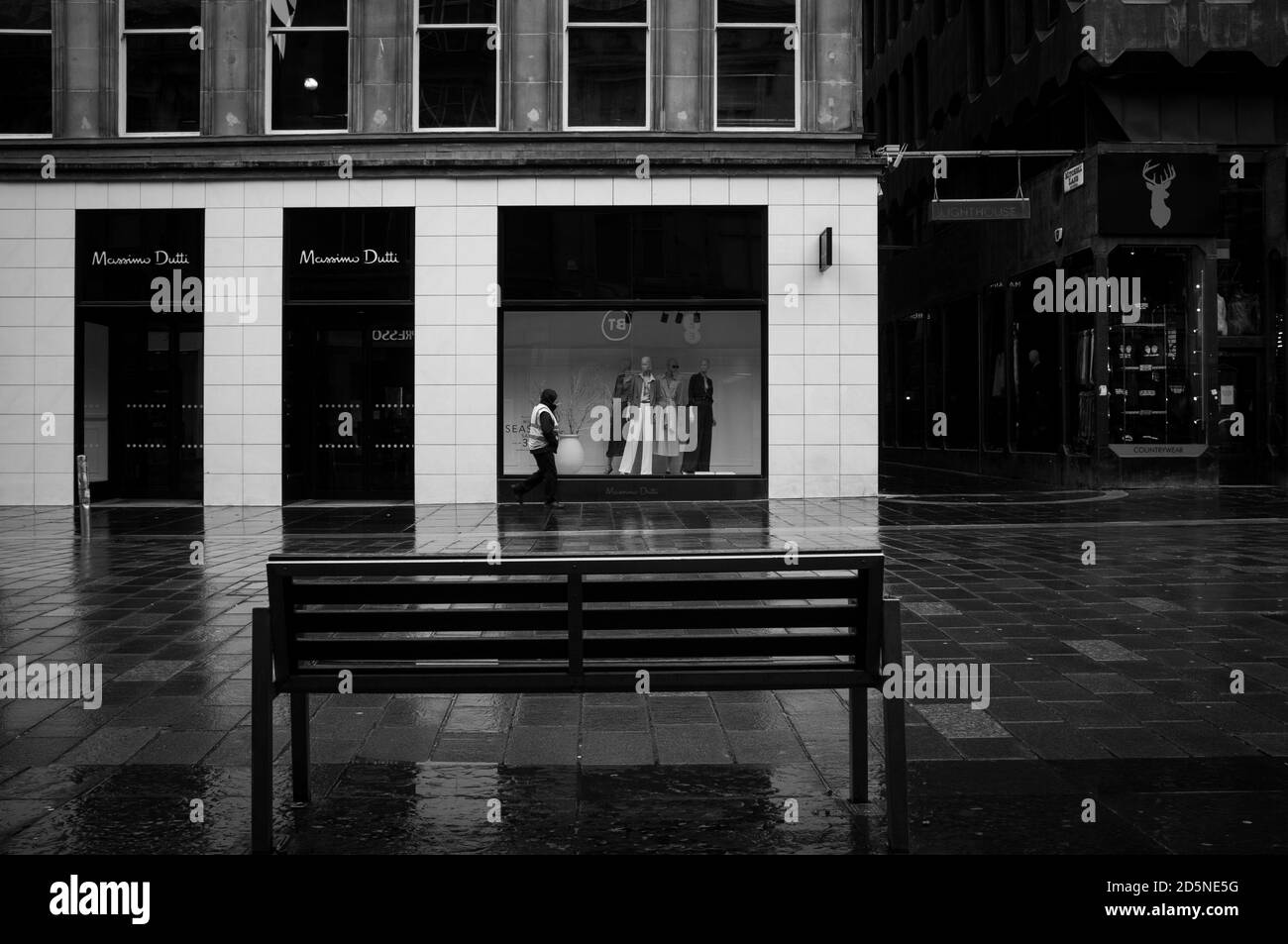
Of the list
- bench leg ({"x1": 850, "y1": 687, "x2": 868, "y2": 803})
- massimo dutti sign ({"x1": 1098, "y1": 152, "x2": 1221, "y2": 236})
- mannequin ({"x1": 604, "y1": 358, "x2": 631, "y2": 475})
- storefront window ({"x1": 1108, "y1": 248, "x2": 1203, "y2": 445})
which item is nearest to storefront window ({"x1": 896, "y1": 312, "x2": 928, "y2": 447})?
storefront window ({"x1": 1108, "y1": 248, "x2": 1203, "y2": 445})

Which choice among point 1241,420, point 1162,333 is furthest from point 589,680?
point 1241,420

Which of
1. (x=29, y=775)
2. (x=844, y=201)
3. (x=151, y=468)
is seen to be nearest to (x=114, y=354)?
(x=151, y=468)

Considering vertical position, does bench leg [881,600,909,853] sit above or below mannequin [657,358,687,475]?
below

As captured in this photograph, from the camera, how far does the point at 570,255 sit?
20.4 m

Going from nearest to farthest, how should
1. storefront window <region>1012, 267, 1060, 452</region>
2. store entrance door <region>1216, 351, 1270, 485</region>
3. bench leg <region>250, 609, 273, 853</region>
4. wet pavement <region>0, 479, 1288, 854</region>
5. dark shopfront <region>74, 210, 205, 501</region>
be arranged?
bench leg <region>250, 609, 273, 853</region> → wet pavement <region>0, 479, 1288, 854</region> → dark shopfront <region>74, 210, 205, 501</region> → store entrance door <region>1216, 351, 1270, 485</region> → storefront window <region>1012, 267, 1060, 452</region>

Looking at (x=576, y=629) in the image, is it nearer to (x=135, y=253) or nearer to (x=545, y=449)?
(x=545, y=449)

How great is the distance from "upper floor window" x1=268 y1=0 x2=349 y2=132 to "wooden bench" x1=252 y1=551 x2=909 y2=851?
17.7 metres

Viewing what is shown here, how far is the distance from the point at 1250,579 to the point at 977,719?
576cm

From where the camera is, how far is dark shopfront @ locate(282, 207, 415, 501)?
20281 mm

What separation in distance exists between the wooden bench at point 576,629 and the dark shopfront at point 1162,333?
20.7m

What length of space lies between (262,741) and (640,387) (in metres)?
17.0

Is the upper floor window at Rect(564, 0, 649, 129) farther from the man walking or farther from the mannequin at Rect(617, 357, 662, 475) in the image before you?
the man walking

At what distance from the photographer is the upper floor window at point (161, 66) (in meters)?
20.4

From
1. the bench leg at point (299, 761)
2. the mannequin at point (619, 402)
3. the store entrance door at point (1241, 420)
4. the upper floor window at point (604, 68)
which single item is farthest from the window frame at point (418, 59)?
the bench leg at point (299, 761)
